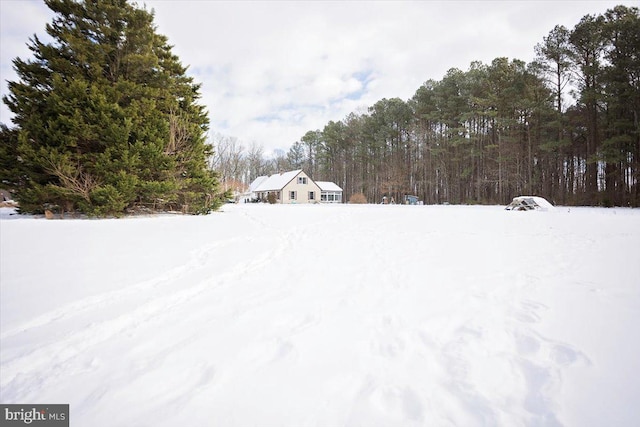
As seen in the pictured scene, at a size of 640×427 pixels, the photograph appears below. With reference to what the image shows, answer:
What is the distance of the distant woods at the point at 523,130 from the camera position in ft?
59.3

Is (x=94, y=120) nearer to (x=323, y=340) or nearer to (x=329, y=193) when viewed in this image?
(x=323, y=340)

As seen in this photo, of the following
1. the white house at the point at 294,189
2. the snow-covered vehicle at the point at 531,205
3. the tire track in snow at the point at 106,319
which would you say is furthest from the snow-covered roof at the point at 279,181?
the tire track in snow at the point at 106,319

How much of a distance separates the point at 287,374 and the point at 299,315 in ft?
2.95

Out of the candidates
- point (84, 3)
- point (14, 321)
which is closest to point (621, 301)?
point (14, 321)

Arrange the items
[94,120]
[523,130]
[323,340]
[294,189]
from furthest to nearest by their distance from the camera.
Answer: [294,189], [523,130], [94,120], [323,340]

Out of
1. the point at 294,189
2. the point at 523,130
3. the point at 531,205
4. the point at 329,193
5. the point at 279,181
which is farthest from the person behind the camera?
the point at 329,193

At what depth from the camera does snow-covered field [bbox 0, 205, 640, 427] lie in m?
1.69

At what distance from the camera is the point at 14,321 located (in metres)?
2.75

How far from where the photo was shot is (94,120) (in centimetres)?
1030

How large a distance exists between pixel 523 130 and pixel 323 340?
100ft

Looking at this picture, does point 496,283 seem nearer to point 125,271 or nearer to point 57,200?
point 125,271

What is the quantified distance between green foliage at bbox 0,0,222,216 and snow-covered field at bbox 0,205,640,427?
6.62 metres

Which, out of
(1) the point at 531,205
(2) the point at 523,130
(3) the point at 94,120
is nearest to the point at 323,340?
(3) the point at 94,120

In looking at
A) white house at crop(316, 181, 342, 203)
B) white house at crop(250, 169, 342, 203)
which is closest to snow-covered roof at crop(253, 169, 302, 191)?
white house at crop(250, 169, 342, 203)
